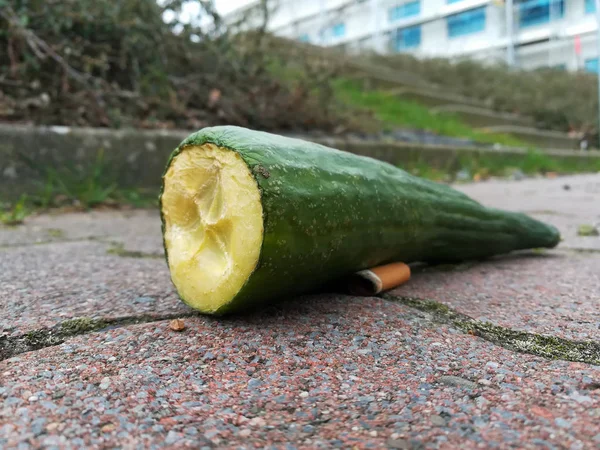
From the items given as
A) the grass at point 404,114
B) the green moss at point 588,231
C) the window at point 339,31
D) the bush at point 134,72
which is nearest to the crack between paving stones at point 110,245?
the bush at point 134,72

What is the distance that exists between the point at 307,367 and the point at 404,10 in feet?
89.2

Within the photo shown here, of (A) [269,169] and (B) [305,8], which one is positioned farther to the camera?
(B) [305,8]

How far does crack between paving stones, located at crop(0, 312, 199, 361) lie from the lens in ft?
2.92

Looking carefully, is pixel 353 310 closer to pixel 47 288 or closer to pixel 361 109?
pixel 47 288

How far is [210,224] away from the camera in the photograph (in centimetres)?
103

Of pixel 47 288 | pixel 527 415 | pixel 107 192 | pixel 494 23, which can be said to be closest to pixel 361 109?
pixel 107 192

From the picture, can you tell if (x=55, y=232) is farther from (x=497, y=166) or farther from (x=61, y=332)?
(x=497, y=166)

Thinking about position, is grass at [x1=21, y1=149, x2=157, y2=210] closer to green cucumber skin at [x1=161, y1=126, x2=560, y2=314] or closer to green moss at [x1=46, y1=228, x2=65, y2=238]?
green moss at [x1=46, y1=228, x2=65, y2=238]

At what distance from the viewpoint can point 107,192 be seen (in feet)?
9.37

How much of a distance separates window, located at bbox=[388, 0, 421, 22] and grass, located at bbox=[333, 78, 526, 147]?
1900 centimetres

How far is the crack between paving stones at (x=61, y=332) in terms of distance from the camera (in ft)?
2.92

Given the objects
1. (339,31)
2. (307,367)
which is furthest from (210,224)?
(339,31)

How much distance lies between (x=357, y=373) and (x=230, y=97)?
3.50 meters

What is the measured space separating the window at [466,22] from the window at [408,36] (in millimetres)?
1434
